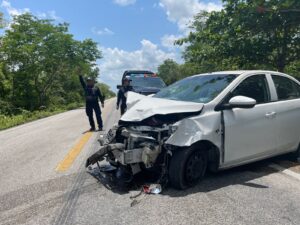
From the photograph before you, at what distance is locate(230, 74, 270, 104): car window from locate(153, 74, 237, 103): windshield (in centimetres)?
21

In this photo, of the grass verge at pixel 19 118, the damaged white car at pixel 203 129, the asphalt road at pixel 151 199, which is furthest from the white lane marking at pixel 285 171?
the grass verge at pixel 19 118

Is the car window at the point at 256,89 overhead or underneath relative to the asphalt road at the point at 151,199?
overhead

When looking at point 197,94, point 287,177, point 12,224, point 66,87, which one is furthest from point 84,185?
point 66,87

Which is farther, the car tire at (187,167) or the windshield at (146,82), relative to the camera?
the windshield at (146,82)

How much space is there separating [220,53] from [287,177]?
783cm

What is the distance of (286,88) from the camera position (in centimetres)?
633

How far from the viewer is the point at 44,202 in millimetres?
4535

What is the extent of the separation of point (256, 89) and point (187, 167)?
1948 millimetres

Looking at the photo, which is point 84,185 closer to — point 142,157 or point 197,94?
point 142,157

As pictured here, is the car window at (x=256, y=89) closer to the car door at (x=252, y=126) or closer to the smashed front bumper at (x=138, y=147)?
the car door at (x=252, y=126)

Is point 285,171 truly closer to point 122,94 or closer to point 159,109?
point 159,109

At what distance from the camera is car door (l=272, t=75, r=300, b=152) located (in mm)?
5906

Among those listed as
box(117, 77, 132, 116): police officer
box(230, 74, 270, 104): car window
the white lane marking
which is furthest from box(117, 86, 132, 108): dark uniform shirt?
the white lane marking

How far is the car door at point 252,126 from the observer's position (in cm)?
517
